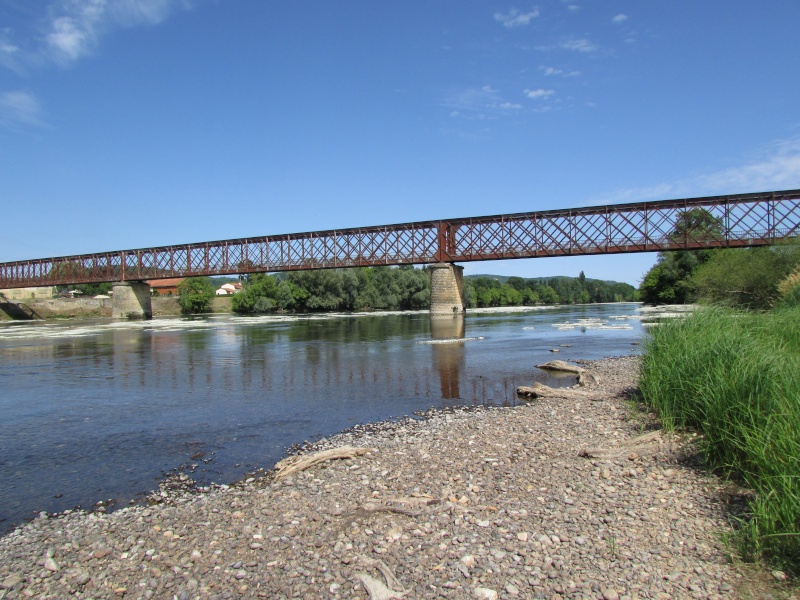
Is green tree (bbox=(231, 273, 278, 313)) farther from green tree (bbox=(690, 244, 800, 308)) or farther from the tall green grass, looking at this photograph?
the tall green grass

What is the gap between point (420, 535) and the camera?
6.12 m

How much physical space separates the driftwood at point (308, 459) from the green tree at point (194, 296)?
4846 inches

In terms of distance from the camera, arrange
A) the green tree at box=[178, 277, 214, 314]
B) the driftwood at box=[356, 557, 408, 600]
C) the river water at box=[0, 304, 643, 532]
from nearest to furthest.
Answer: the driftwood at box=[356, 557, 408, 600], the river water at box=[0, 304, 643, 532], the green tree at box=[178, 277, 214, 314]

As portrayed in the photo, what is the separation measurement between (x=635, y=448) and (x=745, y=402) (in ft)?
5.86

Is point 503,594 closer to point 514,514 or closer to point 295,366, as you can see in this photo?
point 514,514

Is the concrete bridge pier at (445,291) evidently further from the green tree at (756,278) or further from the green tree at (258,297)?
the green tree at (756,278)

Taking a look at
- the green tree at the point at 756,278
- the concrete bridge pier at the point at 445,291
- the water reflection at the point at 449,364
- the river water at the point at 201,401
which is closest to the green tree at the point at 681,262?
the green tree at the point at 756,278

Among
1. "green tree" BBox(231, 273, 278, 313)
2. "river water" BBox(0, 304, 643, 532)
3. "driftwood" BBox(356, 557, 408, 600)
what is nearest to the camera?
"driftwood" BBox(356, 557, 408, 600)

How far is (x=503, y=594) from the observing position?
192 inches

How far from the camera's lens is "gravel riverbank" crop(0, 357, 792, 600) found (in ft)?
16.9

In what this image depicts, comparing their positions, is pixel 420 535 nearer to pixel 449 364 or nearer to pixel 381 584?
pixel 381 584

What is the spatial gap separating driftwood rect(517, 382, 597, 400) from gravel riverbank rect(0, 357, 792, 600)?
197 inches

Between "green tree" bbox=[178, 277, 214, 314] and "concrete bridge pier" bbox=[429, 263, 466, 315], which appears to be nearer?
"concrete bridge pier" bbox=[429, 263, 466, 315]

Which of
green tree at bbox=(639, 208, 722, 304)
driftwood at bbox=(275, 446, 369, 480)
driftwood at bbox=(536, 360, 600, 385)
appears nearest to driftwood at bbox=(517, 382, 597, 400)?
driftwood at bbox=(536, 360, 600, 385)
